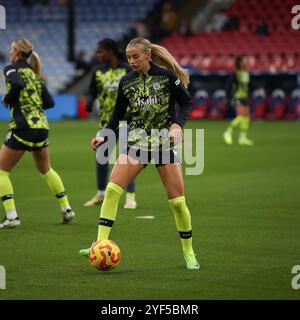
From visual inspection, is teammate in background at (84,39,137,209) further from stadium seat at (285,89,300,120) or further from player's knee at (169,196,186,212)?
stadium seat at (285,89,300,120)

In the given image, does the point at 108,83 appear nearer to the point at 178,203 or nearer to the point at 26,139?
the point at 26,139

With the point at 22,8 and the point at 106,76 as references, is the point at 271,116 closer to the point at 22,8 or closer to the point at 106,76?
the point at 22,8

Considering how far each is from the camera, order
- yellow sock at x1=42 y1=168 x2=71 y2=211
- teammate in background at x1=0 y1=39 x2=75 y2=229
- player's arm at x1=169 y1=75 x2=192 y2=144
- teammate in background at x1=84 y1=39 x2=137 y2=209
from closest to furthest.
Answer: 1. player's arm at x1=169 y1=75 x2=192 y2=144
2. teammate in background at x1=0 y1=39 x2=75 y2=229
3. yellow sock at x1=42 y1=168 x2=71 y2=211
4. teammate in background at x1=84 y1=39 x2=137 y2=209

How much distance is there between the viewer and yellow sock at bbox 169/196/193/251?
902cm

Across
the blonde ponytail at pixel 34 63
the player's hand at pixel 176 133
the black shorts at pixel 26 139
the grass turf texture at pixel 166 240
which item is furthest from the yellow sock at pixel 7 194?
the player's hand at pixel 176 133

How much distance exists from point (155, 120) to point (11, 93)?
302cm

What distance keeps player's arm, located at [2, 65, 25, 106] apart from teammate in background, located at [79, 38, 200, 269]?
8.58 feet

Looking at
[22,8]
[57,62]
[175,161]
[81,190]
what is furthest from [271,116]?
[175,161]

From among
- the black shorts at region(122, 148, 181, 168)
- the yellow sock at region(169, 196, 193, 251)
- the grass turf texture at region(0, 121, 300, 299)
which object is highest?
the black shorts at region(122, 148, 181, 168)

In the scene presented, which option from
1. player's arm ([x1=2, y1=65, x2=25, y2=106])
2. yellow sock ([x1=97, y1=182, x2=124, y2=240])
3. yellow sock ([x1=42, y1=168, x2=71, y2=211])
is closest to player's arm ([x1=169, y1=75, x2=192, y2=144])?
yellow sock ([x1=97, y1=182, x2=124, y2=240])

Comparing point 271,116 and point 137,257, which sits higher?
point 137,257

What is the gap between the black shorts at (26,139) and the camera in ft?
38.2

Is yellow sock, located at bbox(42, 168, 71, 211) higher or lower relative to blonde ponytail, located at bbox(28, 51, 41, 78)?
lower

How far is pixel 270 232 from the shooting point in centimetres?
1155
